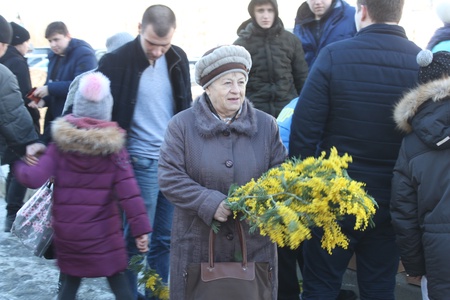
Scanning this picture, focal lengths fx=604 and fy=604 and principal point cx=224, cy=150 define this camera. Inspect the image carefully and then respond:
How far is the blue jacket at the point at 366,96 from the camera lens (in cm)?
323

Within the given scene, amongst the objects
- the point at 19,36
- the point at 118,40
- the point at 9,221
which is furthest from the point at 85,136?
the point at 19,36

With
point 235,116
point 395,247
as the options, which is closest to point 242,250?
point 235,116

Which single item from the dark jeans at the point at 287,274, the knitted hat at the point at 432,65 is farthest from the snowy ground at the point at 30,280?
the knitted hat at the point at 432,65

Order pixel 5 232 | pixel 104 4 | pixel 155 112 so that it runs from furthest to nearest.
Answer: pixel 104 4
pixel 5 232
pixel 155 112

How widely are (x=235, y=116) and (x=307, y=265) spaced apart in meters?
1.02

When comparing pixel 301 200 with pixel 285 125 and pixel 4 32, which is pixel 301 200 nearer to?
pixel 285 125

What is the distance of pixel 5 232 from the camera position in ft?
19.5

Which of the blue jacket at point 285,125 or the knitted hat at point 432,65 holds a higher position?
the knitted hat at point 432,65

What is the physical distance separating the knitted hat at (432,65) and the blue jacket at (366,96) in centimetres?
15

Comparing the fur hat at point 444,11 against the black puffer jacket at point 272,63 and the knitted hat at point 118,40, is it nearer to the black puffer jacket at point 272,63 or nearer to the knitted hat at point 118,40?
the black puffer jacket at point 272,63

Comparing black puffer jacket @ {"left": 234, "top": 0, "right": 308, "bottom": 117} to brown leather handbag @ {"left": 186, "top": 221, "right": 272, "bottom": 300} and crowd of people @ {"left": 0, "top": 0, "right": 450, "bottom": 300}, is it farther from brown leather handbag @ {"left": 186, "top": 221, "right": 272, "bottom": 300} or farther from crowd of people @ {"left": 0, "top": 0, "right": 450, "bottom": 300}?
brown leather handbag @ {"left": 186, "top": 221, "right": 272, "bottom": 300}

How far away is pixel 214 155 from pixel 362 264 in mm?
1147

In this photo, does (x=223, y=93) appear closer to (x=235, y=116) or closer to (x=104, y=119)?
(x=235, y=116)

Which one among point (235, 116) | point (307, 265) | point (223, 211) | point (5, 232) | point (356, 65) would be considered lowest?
point (5, 232)
